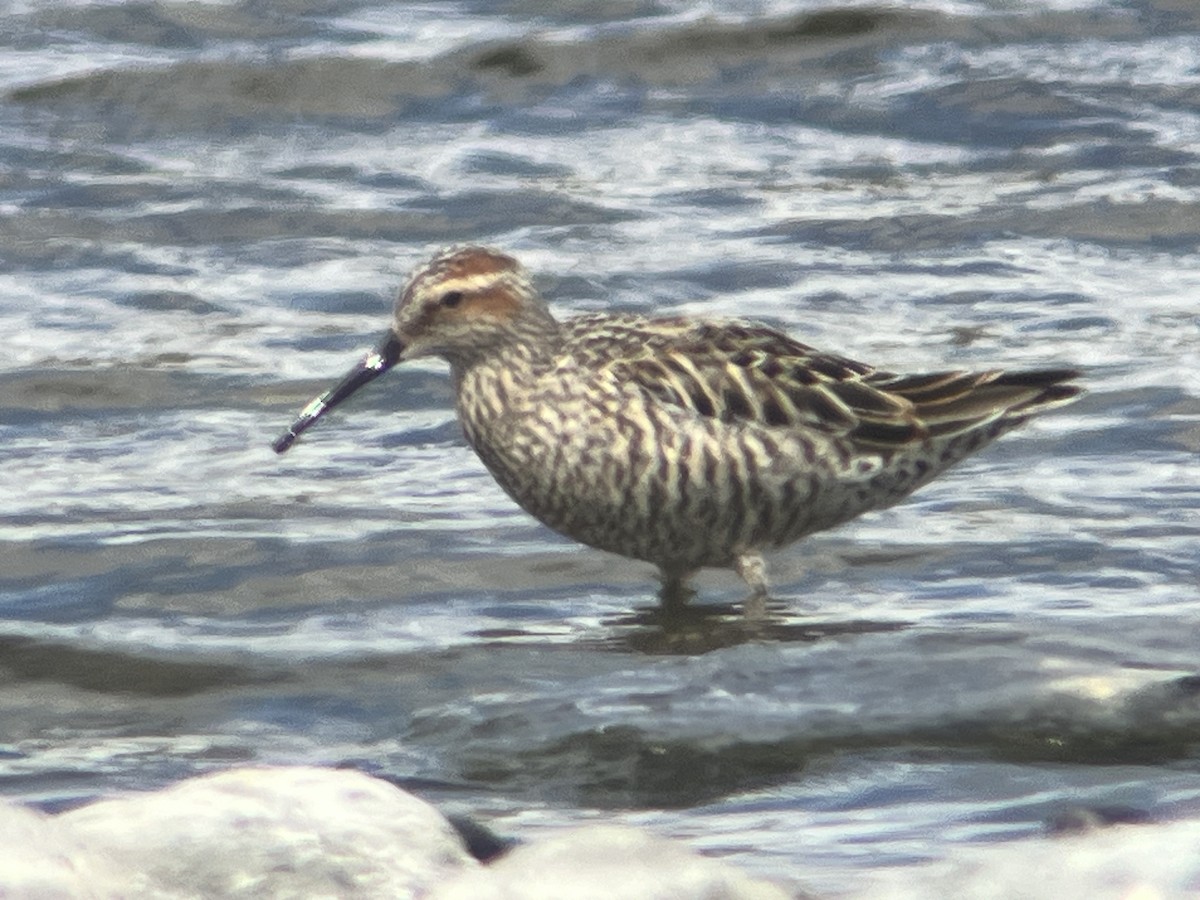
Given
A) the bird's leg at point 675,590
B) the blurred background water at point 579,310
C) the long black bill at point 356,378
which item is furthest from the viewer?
the bird's leg at point 675,590

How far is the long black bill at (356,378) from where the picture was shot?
28.4ft

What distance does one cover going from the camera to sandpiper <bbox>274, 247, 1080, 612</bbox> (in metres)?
8.38

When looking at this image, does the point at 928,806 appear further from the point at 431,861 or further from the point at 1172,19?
the point at 1172,19

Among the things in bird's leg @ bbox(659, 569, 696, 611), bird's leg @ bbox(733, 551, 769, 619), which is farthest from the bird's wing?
bird's leg @ bbox(659, 569, 696, 611)

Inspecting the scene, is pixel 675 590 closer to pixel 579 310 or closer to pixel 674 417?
pixel 674 417

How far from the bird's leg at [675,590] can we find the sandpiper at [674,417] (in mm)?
10

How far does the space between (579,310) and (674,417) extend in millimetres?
3802

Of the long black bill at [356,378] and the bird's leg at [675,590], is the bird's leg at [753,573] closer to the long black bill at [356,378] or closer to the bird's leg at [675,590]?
the bird's leg at [675,590]

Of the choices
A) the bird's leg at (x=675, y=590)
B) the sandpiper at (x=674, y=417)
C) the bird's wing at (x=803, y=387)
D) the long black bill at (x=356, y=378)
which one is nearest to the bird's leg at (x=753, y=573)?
the sandpiper at (x=674, y=417)

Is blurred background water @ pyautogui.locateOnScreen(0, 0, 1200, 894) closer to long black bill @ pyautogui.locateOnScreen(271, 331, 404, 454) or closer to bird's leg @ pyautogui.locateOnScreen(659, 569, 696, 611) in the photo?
Answer: bird's leg @ pyautogui.locateOnScreen(659, 569, 696, 611)

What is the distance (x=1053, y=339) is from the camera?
1155cm

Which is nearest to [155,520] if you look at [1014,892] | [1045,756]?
[1045,756]

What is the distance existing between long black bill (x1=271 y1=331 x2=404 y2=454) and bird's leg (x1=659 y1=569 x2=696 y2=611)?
1150 mm

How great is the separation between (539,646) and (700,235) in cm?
527
